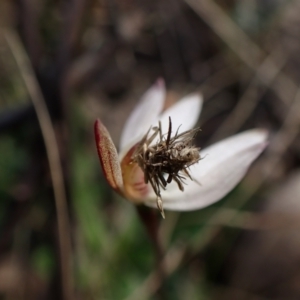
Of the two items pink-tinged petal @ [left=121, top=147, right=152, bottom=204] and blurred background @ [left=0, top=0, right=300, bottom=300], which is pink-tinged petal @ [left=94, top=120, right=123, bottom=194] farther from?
blurred background @ [left=0, top=0, right=300, bottom=300]

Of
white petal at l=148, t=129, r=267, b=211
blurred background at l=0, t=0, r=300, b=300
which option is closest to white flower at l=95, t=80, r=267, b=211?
white petal at l=148, t=129, r=267, b=211

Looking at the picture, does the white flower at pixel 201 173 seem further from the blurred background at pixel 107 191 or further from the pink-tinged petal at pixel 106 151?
the blurred background at pixel 107 191

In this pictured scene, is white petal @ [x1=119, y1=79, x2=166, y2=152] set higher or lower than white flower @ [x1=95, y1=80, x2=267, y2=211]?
higher

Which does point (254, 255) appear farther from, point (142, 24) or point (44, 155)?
point (142, 24)

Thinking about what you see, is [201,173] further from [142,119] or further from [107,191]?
[107,191]

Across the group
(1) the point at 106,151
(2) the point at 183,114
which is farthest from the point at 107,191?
(1) the point at 106,151

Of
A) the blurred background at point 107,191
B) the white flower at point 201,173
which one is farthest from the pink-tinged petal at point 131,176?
the blurred background at point 107,191
